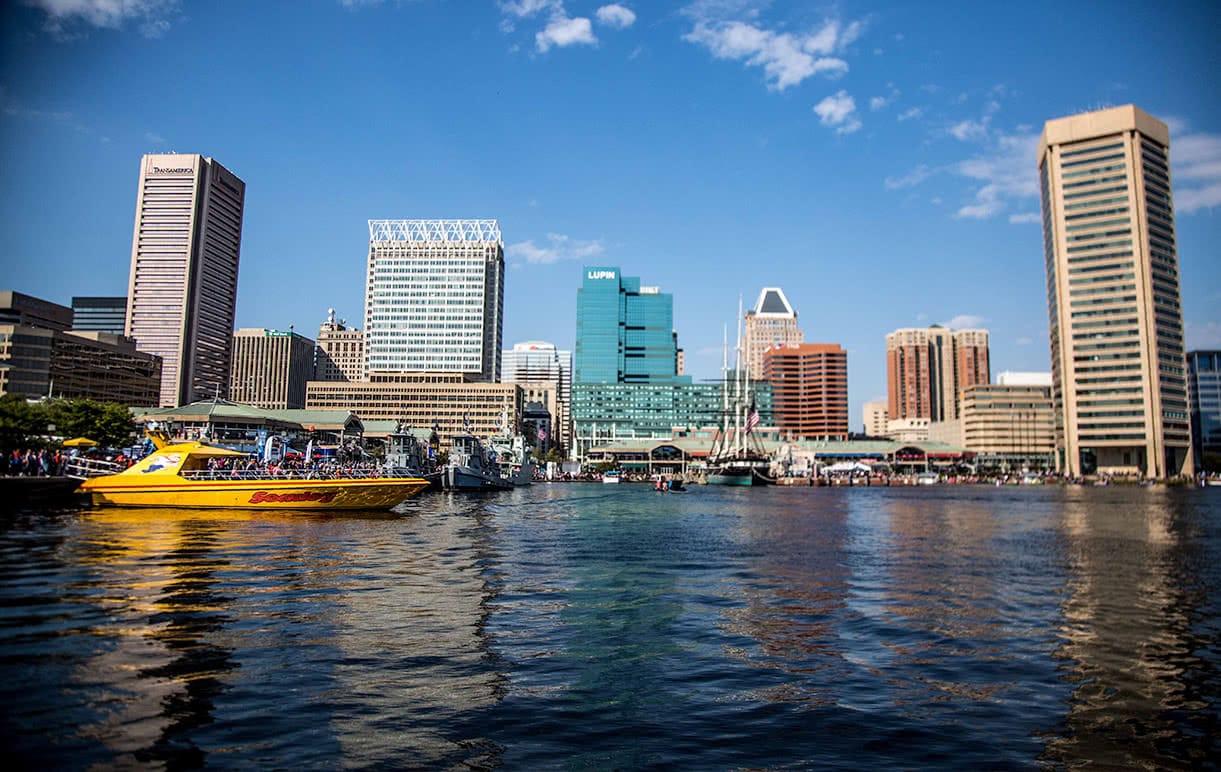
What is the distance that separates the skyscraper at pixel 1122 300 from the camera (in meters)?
190

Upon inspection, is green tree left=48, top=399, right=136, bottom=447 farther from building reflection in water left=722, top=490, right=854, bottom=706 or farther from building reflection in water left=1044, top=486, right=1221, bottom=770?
building reflection in water left=1044, top=486, right=1221, bottom=770

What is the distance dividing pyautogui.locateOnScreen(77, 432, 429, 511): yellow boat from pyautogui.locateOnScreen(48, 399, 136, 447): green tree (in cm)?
3734

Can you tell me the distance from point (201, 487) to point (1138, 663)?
50270 millimetres

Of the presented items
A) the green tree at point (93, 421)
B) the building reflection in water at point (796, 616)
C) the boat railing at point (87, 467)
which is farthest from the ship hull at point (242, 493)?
the green tree at point (93, 421)

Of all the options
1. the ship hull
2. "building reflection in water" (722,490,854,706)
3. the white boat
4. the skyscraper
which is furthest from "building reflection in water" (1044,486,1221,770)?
the skyscraper

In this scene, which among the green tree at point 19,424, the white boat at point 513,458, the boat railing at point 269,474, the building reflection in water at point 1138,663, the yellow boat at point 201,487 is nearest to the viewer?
the building reflection in water at point 1138,663

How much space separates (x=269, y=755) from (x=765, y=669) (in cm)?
925

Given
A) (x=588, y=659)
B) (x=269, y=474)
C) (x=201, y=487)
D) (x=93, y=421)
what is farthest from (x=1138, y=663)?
(x=93, y=421)

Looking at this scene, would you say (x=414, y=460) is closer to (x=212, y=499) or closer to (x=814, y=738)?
(x=212, y=499)

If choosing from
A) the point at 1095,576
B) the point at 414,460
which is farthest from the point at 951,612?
the point at 414,460

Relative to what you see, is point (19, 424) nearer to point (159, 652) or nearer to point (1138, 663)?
point (159, 652)

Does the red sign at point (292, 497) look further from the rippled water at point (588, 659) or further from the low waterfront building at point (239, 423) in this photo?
the low waterfront building at point (239, 423)

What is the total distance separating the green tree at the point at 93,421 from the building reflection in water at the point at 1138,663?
89.2 metres

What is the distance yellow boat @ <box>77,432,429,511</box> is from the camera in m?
48.4
